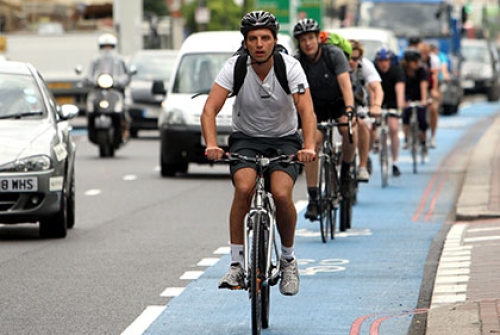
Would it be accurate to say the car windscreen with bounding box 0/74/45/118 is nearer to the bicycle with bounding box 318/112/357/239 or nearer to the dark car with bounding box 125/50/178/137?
the bicycle with bounding box 318/112/357/239

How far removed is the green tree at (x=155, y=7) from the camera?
79875 mm

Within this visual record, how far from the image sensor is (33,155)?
12.6m

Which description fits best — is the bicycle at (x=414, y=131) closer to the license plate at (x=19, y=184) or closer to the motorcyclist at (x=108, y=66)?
the motorcyclist at (x=108, y=66)

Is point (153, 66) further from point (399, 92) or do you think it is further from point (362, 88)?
point (362, 88)

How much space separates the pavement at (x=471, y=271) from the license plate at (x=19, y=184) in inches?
133

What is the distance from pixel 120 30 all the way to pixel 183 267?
3226 centimetres

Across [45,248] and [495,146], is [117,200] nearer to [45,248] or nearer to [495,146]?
[45,248]

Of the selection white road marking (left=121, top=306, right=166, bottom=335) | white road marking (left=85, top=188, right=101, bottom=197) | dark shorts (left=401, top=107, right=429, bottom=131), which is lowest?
white road marking (left=85, top=188, right=101, bottom=197)

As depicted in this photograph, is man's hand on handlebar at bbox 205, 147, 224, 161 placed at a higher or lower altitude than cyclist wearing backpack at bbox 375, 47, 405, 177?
higher

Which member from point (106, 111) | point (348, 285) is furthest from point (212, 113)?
point (106, 111)

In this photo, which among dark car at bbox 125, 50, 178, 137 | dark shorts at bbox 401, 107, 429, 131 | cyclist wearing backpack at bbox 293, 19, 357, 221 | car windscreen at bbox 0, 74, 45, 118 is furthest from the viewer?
dark car at bbox 125, 50, 178, 137

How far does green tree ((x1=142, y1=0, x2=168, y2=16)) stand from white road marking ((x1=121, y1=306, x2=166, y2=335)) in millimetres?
71168

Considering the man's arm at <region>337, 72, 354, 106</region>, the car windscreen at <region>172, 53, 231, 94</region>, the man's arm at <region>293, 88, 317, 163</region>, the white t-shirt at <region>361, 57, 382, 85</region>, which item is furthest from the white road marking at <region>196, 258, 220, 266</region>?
the car windscreen at <region>172, 53, 231, 94</region>

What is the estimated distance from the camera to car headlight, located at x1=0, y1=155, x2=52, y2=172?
12477mm
